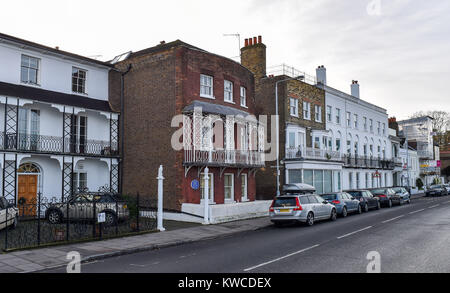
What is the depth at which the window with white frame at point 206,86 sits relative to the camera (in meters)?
23.7

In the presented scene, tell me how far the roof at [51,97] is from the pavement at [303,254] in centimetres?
1215

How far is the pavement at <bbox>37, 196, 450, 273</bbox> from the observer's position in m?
9.16

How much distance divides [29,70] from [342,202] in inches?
750

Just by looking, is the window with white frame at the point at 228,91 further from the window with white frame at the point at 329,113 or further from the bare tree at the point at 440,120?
the bare tree at the point at 440,120

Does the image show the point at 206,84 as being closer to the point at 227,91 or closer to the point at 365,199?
the point at 227,91

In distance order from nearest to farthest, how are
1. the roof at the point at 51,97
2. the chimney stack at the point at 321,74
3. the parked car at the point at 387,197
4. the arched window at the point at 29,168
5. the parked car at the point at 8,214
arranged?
1. the parked car at the point at 8,214
2. the roof at the point at 51,97
3. the arched window at the point at 29,168
4. the parked car at the point at 387,197
5. the chimney stack at the point at 321,74

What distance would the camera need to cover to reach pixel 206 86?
24.0m

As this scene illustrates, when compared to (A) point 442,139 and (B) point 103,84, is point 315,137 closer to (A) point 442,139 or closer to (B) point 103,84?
(B) point 103,84

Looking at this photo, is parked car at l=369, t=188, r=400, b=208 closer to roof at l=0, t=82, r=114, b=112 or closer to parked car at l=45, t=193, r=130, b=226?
parked car at l=45, t=193, r=130, b=226

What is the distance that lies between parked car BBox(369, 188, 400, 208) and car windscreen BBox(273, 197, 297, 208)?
1414 centimetres

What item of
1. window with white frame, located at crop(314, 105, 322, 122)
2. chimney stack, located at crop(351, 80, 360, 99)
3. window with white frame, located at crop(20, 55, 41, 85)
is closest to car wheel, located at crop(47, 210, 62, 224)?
window with white frame, located at crop(20, 55, 41, 85)

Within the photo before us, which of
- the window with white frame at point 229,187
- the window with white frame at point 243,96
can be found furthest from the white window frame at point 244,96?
the window with white frame at point 229,187

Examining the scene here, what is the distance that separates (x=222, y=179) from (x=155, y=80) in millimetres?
7230

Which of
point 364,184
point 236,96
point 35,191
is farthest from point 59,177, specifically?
point 364,184
